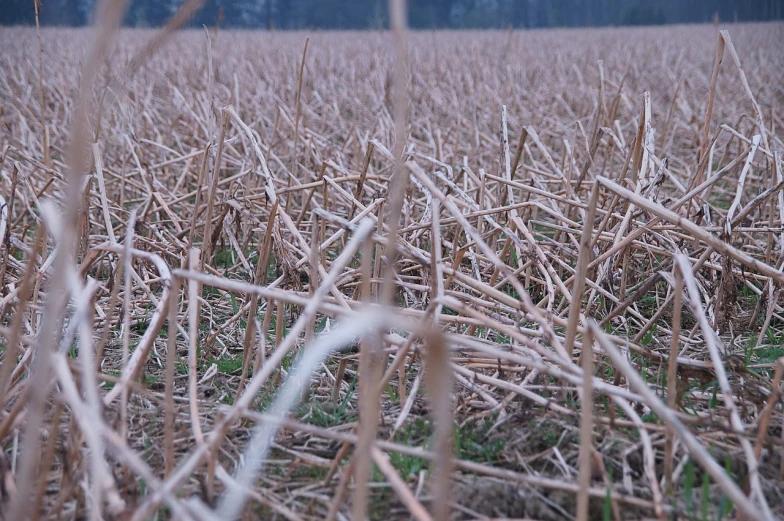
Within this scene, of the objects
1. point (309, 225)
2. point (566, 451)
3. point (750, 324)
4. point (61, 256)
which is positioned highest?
point (309, 225)

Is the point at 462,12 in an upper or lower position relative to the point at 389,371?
upper

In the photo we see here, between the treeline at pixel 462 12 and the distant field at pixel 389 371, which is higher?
the treeline at pixel 462 12

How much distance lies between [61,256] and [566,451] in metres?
0.89

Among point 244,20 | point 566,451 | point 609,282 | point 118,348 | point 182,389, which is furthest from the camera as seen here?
point 244,20

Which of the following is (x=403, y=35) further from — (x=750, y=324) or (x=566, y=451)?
(x=750, y=324)

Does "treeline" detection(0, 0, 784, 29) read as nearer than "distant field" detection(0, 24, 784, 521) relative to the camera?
No

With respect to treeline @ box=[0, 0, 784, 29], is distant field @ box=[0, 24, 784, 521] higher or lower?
lower

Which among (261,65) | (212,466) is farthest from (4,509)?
(261,65)

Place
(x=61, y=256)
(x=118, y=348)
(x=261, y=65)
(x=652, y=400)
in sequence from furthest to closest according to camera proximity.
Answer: (x=261, y=65), (x=118, y=348), (x=652, y=400), (x=61, y=256)

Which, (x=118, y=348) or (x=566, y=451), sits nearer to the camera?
(x=566, y=451)

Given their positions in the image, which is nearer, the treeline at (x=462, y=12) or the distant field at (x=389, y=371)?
the distant field at (x=389, y=371)

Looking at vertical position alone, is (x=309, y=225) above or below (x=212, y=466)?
above

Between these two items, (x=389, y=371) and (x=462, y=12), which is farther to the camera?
(x=462, y=12)

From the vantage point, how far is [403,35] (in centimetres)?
55
